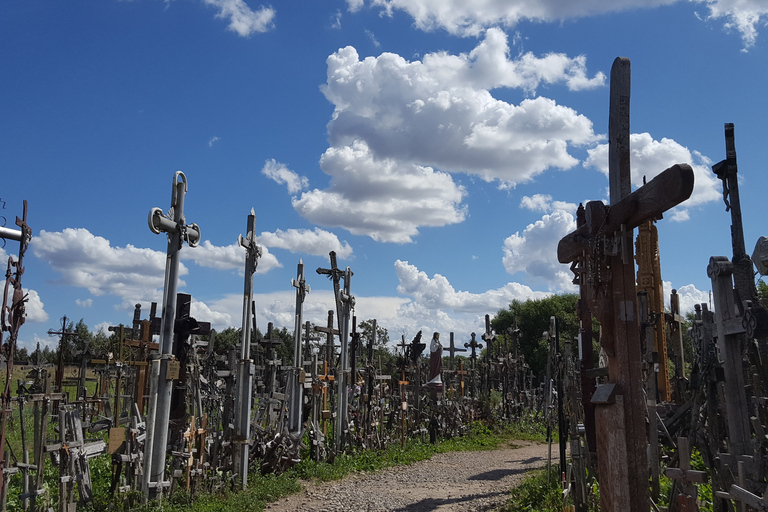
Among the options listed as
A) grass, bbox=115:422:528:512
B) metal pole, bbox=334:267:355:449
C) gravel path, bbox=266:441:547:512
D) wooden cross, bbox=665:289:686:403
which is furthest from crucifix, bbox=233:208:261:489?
wooden cross, bbox=665:289:686:403

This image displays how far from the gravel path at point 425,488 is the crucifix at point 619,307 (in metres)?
6.93

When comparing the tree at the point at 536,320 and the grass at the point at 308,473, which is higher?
the tree at the point at 536,320

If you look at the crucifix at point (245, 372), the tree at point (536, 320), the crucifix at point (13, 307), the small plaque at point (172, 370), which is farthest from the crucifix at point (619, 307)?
the tree at point (536, 320)

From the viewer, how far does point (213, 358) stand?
61.5 feet

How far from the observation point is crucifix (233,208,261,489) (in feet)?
35.2

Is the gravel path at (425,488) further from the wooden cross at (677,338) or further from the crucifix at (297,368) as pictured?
the wooden cross at (677,338)

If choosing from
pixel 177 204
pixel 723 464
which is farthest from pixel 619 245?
pixel 177 204

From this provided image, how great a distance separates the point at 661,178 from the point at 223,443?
30.9 ft

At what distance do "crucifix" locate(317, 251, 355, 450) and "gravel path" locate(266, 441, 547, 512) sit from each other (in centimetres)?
173

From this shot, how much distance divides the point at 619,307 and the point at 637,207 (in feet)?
2.24

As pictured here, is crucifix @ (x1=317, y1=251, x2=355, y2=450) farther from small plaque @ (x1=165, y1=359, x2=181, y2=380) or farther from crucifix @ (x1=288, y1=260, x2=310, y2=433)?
small plaque @ (x1=165, y1=359, x2=181, y2=380)

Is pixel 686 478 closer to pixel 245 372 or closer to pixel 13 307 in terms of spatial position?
pixel 13 307

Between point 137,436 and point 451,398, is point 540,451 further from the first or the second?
point 137,436

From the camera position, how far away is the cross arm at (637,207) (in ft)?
10.6
